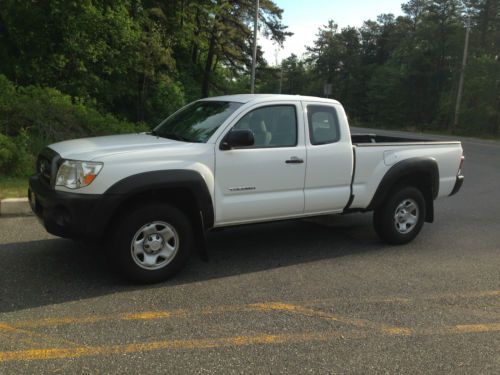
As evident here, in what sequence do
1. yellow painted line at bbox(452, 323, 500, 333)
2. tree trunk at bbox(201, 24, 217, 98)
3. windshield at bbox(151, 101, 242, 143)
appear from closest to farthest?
yellow painted line at bbox(452, 323, 500, 333) < windshield at bbox(151, 101, 242, 143) < tree trunk at bbox(201, 24, 217, 98)

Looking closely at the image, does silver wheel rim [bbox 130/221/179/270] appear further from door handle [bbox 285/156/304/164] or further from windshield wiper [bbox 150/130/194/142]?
door handle [bbox 285/156/304/164]

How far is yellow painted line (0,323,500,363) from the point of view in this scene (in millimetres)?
3342

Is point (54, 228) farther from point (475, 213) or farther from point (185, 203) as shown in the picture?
point (475, 213)

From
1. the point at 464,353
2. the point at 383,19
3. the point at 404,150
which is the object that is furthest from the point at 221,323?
the point at 383,19

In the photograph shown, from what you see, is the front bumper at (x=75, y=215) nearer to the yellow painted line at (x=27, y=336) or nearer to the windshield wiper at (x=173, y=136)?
the yellow painted line at (x=27, y=336)

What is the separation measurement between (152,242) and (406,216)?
342 cm

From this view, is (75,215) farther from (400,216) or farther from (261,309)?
(400,216)

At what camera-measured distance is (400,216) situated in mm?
6324

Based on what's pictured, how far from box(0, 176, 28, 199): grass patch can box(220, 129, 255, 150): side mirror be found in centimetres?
400

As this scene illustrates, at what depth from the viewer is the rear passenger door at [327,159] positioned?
5.48 m

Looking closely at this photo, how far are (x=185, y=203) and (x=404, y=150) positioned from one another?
3.00 metres

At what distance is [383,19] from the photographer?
8100 centimetres

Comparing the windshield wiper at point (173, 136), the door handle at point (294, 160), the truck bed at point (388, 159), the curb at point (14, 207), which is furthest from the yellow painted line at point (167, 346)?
the curb at point (14, 207)

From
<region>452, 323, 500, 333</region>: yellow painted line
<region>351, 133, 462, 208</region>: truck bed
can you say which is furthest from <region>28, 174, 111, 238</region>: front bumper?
<region>452, 323, 500, 333</region>: yellow painted line
